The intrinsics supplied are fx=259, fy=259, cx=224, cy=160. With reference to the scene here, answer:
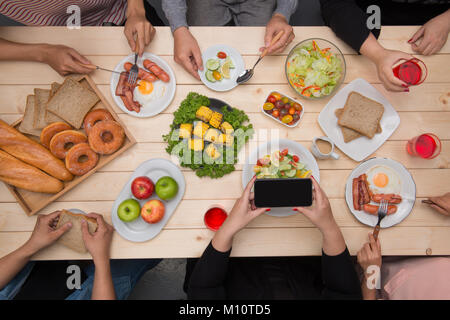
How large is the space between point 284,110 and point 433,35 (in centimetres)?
104

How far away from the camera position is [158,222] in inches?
59.7

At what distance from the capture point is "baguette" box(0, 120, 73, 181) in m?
1.48

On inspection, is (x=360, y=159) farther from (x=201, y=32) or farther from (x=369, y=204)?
(x=201, y=32)

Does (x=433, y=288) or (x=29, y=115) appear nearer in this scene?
(x=433, y=288)

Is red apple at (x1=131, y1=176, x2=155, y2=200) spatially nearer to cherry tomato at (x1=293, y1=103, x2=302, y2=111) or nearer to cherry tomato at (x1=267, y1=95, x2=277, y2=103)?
cherry tomato at (x1=267, y1=95, x2=277, y2=103)

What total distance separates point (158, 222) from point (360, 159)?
127 centimetres

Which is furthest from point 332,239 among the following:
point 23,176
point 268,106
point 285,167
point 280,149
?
point 23,176

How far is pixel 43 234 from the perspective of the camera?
1439 mm

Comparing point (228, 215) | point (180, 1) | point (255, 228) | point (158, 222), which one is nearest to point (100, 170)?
point (158, 222)

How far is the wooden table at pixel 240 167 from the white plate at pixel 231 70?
0.14 feet

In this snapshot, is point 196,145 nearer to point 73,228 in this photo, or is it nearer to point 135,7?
point 73,228

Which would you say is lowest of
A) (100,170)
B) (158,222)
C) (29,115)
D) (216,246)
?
(216,246)

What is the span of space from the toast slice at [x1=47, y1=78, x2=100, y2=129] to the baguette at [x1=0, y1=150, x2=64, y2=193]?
335 mm

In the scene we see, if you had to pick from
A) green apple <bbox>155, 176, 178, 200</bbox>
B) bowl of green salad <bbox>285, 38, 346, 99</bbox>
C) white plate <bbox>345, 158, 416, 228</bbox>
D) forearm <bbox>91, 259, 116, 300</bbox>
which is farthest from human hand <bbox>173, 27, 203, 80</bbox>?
forearm <bbox>91, 259, 116, 300</bbox>
